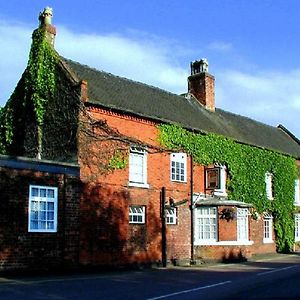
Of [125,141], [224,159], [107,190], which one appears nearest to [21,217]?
[107,190]

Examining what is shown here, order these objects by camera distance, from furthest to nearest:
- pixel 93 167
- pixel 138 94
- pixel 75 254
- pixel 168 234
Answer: pixel 138 94, pixel 168 234, pixel 93 167, pixel 75 254

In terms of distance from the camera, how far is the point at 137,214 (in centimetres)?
2547

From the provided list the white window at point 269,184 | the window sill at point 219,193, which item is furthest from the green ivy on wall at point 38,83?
the white window at point 269,184

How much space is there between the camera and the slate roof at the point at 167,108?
1029 inches

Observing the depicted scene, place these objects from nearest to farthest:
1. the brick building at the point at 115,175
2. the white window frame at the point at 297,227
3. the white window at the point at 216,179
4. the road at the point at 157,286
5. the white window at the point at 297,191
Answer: the road at the point at 157,286 < the brick building at the point at 115,175 < the white window at the point at 216,179 < the white window frame at the point at 297,227 < the white window at the point at 297,191

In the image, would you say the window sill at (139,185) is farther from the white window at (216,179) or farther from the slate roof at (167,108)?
the white window at (216,179)

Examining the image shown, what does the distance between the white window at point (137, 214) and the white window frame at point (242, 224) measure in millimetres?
7214

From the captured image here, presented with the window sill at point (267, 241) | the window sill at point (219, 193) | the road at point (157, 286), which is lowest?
the road at point (157, 286)

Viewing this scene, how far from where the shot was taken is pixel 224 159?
31.1 metres

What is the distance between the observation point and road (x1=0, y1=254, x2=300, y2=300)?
44.5 ft

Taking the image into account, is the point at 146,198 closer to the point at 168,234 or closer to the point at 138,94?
the point at 168,234

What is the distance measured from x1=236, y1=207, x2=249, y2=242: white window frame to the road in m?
10.1

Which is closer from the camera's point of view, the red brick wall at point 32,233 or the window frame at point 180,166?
the red brick wall at point 32,233

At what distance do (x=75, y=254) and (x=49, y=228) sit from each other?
5.60ft
